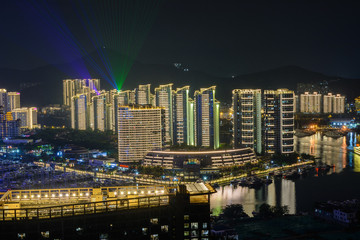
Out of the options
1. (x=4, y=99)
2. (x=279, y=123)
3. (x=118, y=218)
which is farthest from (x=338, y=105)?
(x=118, y=218)

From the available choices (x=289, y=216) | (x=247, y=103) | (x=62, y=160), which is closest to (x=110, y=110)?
(x=62, y=160)

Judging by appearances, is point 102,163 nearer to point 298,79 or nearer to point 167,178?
point 167,178

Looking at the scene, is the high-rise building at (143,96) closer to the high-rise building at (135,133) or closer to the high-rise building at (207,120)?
the high-rise building at (207,120)

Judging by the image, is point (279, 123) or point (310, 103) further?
point (310, 103)

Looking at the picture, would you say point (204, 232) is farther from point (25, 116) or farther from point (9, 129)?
point (25, 116)

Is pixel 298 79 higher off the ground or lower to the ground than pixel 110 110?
higher
